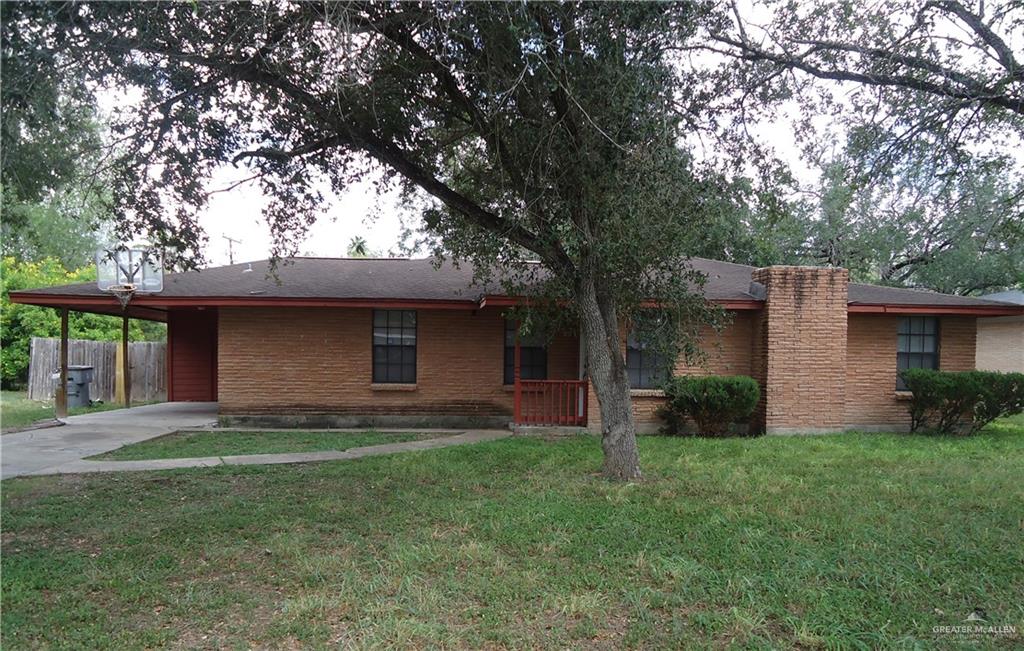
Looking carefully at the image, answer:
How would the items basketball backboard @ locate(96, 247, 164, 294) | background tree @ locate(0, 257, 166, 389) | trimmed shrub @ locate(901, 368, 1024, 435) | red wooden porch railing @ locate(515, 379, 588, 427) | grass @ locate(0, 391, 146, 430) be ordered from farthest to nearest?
1. background tree @ locate(0, 257, 166, 389)
2. grass @ locate(0, 391, 146, 430)
3. basketball backboard @ locate(96, 247, 164, 294)
4. red wooden porch railing @ locate(515, 379, 588, 427)
5. trimmed shrub @ locate(901, 368, 1024, 435)

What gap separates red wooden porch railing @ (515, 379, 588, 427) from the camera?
11.4 metres

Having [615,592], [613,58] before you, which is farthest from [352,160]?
[615,592]

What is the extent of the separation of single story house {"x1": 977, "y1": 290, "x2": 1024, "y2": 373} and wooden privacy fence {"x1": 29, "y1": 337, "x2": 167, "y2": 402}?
28726mm

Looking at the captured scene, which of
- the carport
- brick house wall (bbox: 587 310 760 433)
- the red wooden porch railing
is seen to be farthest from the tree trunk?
the carport

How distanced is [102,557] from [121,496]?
2.08 meters

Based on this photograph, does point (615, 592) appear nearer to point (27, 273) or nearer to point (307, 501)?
point (307, 501)

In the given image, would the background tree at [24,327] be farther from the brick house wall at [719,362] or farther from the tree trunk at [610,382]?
the tree trunk at [610,382]

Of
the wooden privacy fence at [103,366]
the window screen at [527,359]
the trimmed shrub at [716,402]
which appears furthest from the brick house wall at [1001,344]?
the wooden privacy fence at [103,366]

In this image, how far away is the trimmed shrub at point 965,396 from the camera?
1120 centimetres

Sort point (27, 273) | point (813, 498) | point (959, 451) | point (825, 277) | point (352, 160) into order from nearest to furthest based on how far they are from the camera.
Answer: point (813, 498)
point (352, 160)
point (959, 451)
point (825, 277)
point (27, 273)

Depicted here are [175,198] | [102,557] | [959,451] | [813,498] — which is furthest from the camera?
[959,451]

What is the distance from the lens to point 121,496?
664 centimetres

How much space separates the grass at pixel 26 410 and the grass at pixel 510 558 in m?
6.84

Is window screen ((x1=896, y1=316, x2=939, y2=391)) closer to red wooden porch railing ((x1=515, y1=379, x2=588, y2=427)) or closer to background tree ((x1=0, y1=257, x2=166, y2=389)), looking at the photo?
red wooden porch railing ((x1=515, y1=379, x2=588, y2=427))
